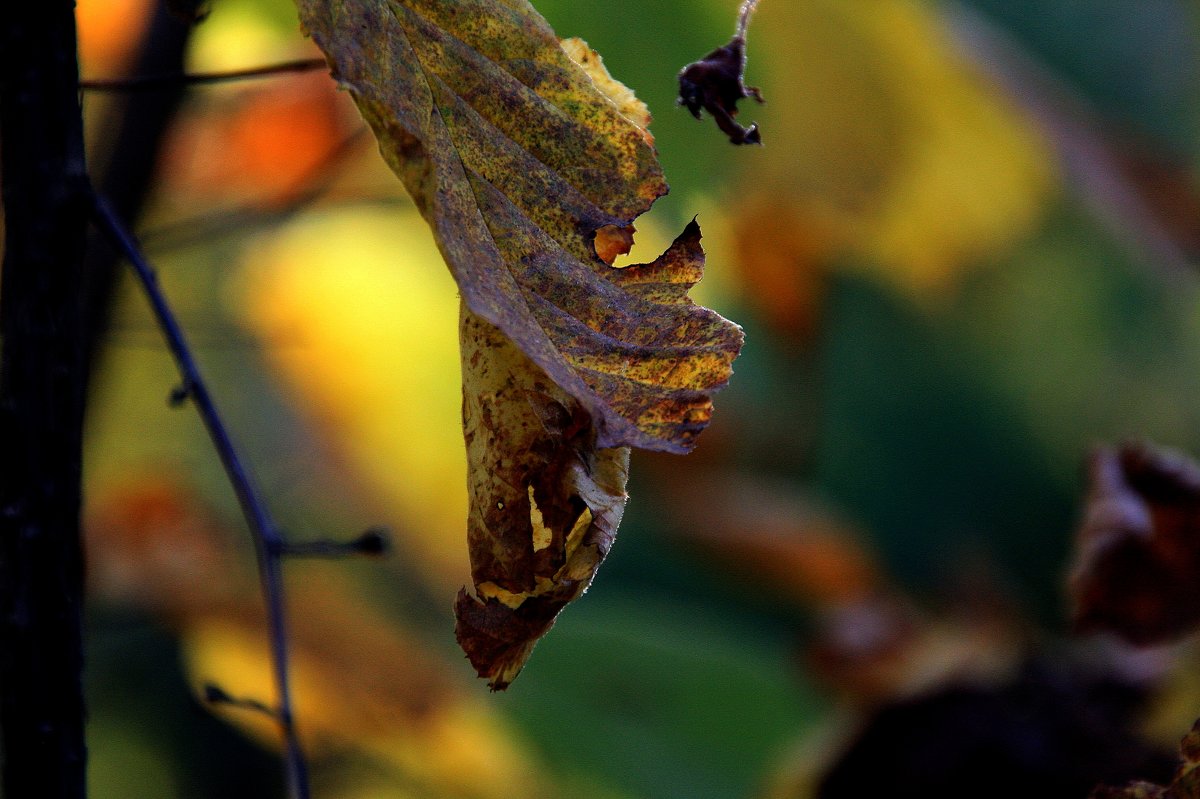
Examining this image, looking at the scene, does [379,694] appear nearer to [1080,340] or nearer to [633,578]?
[633,578]

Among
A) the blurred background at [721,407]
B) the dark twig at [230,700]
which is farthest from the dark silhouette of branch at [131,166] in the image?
the dark twig at [230,700]

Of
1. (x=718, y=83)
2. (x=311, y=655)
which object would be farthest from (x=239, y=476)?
(x=311, y=655)

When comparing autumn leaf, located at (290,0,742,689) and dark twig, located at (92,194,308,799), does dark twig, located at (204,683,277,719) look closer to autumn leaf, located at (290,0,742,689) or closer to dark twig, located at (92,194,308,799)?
dark twig, located at (92,194,308,799)

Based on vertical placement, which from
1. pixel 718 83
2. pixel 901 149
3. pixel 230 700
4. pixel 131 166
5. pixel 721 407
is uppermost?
pixel 901 149

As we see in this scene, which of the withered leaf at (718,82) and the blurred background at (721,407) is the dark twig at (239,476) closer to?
the withered leaf at (718,82)

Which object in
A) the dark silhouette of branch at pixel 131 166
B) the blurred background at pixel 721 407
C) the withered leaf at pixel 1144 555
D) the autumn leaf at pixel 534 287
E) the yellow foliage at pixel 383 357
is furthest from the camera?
the yellow foliage at pixel 383 357

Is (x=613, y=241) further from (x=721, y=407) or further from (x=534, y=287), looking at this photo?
(x=721, y=407)
